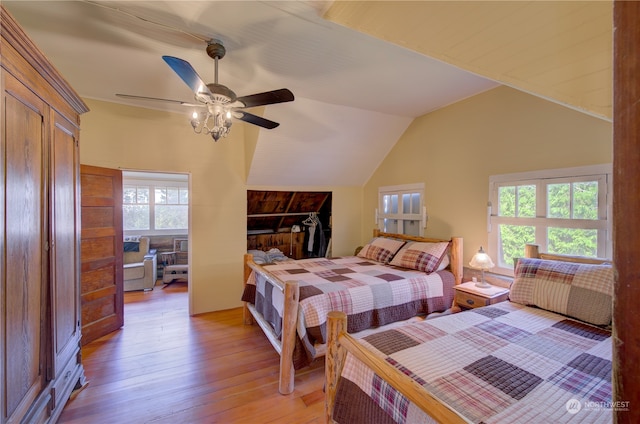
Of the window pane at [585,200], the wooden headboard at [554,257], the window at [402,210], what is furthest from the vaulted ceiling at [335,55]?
the wooden headboard at [554,257]

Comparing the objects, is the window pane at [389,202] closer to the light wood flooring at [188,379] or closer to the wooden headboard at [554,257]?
the wooden headboard at [554,257]

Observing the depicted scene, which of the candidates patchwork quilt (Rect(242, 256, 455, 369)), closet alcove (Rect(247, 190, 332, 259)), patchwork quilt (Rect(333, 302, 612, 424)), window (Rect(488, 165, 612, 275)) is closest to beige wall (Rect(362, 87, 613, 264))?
window (Rect(488, 165, 612, 275))

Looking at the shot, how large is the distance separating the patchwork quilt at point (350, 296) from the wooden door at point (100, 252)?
1.52 metres

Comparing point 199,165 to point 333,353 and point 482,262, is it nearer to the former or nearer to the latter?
point 333,353

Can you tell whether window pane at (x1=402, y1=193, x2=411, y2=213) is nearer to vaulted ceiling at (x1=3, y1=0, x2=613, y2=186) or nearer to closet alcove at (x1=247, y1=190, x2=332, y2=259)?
vaulted ceiling at (x1=3, y1=0, x2=613, y2=186)

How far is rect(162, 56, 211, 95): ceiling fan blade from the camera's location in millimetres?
1544

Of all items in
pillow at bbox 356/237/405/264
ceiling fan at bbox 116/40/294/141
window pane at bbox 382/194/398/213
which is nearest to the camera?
ceiling fan at bbox 116/40/294/141

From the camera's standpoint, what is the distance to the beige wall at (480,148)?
7.44 ft

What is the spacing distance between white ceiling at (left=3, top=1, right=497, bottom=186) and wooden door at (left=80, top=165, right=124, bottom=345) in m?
0.96

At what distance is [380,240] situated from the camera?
12.4ft

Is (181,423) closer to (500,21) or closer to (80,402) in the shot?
(80,402)

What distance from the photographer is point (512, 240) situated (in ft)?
8.90

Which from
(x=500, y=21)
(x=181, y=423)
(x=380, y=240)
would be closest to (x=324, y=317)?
(x=181, y=423)

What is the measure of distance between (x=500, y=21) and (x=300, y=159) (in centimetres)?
298
